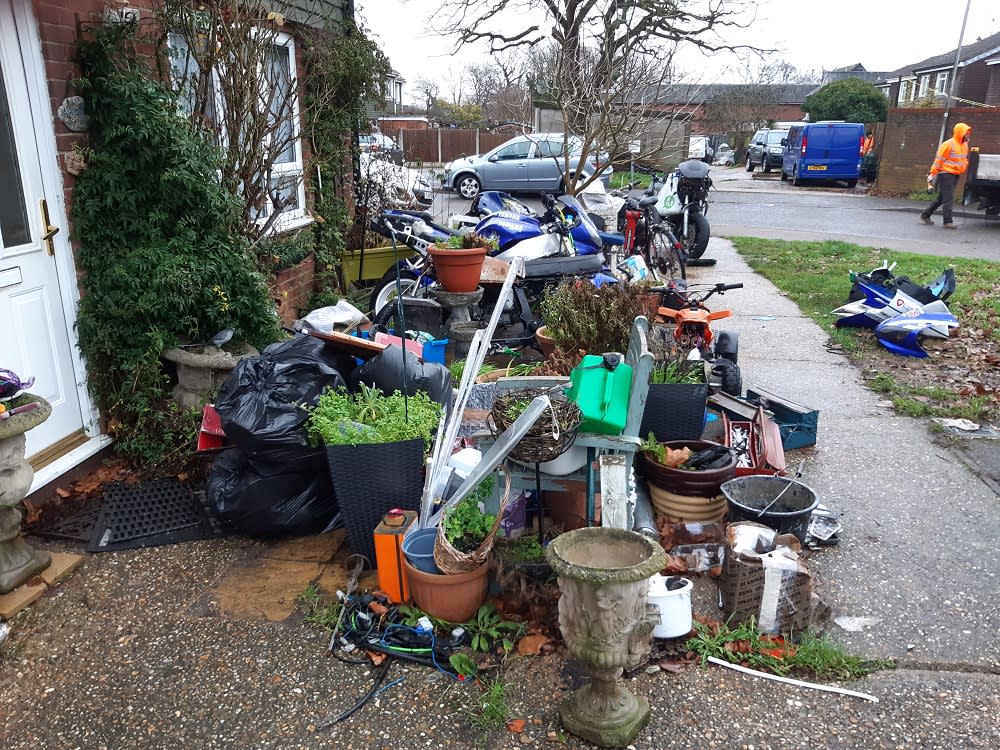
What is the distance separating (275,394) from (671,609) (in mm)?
1992

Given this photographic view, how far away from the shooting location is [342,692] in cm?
271

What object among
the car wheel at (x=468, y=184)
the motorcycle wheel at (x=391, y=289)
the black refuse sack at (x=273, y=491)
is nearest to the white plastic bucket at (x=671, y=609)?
the black refuse sack at (x=273, y=491)

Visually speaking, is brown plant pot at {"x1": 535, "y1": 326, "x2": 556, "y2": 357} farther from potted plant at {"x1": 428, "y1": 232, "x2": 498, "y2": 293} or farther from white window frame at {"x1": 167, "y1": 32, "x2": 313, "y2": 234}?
white window frame at {"x1": 167, "y1": 32, "x2": 313, "y2": 234}

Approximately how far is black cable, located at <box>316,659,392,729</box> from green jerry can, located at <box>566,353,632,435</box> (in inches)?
49.1

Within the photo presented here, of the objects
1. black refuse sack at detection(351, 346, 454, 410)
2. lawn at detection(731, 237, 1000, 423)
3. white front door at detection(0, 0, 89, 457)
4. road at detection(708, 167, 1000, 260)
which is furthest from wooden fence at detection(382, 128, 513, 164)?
black refuse sack at detection(351, 346, 454, 410)

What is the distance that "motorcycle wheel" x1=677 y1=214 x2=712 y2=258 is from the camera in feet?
35.4

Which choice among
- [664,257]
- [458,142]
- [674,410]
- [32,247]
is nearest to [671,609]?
[674,410]

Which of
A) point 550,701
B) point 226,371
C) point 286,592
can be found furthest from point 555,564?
point 226,371

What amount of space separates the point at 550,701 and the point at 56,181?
11.2 ft

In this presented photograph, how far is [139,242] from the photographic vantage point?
4.16 metres

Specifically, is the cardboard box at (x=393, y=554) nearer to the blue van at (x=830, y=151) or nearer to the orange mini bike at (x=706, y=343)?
the orange mini bike at (x=706, y=343)

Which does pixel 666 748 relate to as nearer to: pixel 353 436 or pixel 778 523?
pixel 778 523

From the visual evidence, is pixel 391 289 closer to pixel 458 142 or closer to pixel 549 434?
pixel 549 434

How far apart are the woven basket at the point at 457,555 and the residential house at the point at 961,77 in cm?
3115
